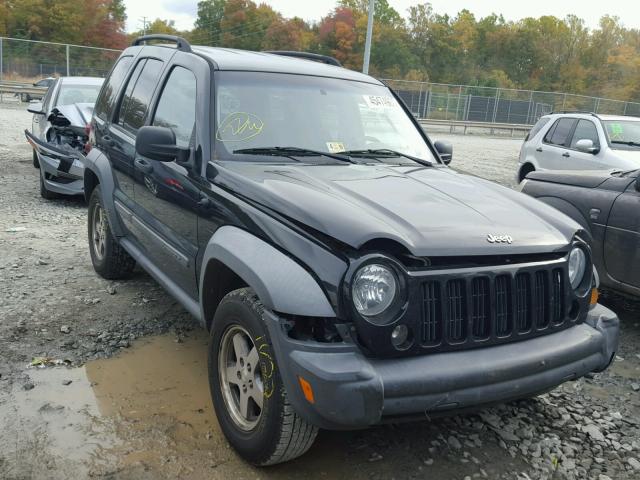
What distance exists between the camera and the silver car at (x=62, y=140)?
8289 millimetres

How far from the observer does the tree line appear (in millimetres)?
58438

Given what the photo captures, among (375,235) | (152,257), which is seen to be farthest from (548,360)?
(152,257)

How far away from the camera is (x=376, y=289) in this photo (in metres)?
2.56

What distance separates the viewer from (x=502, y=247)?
2779mm

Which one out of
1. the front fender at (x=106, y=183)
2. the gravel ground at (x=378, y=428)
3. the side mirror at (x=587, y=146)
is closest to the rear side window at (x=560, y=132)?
the side mirror at (x=587, y=146)

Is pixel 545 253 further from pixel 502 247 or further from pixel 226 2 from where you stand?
pixel 226 2

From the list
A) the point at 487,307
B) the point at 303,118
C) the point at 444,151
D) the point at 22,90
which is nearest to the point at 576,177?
the point at 444,151

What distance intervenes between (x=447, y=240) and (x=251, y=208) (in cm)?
97

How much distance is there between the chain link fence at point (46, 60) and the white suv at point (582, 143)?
22.9 m

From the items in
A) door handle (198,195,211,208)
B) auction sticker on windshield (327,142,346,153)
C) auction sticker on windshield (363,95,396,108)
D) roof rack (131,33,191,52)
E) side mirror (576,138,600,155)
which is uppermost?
roof rack (131,33,191,52)

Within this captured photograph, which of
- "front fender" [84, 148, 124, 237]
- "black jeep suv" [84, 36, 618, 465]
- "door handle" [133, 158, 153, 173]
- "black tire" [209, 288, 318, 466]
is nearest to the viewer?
"black jeep suv" [84, 36, 618, 465]

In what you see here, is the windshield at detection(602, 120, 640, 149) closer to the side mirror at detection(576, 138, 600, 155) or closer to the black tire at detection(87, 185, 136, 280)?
the side mirror at detection(576, 138, 600, 155)

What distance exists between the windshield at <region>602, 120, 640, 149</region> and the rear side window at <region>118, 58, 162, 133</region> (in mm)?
7485

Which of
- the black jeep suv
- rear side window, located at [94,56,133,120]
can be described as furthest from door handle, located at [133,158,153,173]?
rear side window, located at [94,56,133,120]
